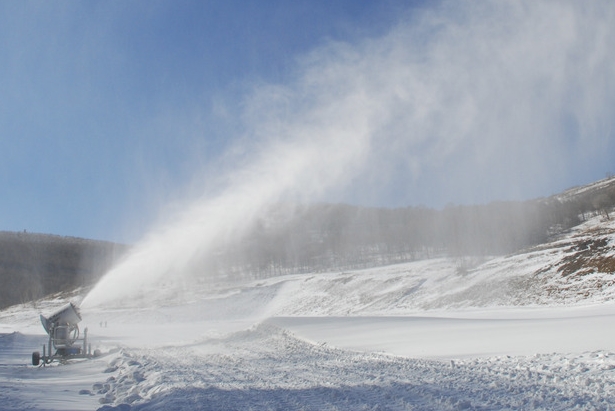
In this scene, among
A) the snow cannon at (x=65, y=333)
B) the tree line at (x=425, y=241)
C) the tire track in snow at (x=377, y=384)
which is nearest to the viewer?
the tire track in snow at (x=377, y=384)

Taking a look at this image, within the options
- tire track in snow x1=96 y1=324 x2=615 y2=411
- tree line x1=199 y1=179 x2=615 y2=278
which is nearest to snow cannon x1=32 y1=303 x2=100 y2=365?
tire track in snow x1=96 y1=324 x2=615 y2=411

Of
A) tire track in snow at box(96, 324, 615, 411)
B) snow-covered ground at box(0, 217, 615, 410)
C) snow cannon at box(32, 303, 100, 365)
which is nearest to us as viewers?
tire track in snow at box(96, 324, 615, 411)

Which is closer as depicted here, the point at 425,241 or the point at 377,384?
the point at 377,384

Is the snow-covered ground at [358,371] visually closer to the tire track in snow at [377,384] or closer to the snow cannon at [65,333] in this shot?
the tire track in snow at [377,384]

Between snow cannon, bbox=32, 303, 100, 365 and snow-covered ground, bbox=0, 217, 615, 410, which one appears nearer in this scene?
snow-covered ground, bbox=0, 217, 615, 410

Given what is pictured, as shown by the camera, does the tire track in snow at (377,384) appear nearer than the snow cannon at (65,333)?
Yes

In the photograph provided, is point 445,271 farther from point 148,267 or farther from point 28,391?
point 28,391

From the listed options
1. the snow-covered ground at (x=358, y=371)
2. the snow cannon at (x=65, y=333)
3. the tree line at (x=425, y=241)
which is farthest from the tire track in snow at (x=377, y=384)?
the tree line at (x=425, y=241)

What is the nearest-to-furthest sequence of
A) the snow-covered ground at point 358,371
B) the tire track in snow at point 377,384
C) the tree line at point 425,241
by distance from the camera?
the tire track in snow at point 377,384 < the snow-covered ground at point 358,371 < the tree line at point 425,241

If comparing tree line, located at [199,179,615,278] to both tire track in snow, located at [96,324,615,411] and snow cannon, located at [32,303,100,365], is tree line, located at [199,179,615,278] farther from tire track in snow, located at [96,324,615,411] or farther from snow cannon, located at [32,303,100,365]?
tire track in snow, located at [96,324,615,411]

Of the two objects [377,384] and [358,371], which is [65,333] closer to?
[358,371]

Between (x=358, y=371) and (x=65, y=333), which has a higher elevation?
(x=65, y=333)

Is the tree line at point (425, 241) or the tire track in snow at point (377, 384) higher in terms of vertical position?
the tree line at point (425, 241)


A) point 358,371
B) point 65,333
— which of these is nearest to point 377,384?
point 358,371
